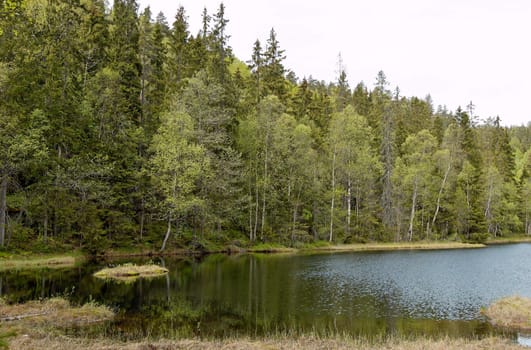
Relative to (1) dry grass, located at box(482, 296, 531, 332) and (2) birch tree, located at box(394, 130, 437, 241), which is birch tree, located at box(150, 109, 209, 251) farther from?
(2) birch tree, located at box(394, 130, 437, 241)

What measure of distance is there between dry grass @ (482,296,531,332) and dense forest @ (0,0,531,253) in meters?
33.6

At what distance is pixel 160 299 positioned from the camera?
26188mm

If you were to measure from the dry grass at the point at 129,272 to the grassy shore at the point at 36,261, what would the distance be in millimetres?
6535

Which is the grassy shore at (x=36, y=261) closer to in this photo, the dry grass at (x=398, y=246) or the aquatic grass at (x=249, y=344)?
the aquatic grass at (x=249, y=344)

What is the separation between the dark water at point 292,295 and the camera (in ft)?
66.2

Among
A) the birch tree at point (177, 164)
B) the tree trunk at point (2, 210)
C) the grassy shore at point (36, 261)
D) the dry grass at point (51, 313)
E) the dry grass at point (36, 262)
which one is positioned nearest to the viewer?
the dry grass at point (51, 313)

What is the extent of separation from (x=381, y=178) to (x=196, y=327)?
6160cm

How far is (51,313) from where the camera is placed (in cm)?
2050

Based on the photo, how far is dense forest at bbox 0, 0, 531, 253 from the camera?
142 ft

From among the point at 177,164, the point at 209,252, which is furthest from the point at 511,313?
the point at 209,252

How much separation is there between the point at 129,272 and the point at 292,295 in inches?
594

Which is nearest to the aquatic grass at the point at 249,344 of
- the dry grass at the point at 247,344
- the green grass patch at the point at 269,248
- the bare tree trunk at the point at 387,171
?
the dry grass at the point at 247,344

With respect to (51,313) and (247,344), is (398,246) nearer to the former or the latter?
(51,313)

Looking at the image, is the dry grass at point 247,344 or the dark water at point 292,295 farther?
the dark water at point 292,295
